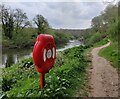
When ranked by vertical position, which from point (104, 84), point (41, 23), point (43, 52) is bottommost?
point (104, 84)

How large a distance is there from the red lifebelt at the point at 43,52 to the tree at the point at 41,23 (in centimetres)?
4857

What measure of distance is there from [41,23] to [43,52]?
2041 inches

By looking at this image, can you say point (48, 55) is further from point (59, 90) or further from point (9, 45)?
point (9, 45)

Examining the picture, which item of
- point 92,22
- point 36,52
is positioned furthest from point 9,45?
point 36,52

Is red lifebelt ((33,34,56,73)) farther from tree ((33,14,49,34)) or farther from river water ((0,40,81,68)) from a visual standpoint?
tree ((33,14,49,34))

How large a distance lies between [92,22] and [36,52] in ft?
175

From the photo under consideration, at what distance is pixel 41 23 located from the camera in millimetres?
58125

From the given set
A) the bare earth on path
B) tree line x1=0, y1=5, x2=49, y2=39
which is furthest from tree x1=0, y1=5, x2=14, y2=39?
the bare earth on path

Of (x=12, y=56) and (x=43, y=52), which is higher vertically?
(x=43, y=52)

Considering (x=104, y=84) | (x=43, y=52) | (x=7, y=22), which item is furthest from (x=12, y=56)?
(x=43, y=52)

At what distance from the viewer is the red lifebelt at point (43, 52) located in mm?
6793

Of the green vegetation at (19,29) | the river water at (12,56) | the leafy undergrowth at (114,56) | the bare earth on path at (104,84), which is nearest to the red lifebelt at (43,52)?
the bare earth on path at (104,84)

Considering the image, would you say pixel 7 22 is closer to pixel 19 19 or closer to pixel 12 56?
pixel 19 19

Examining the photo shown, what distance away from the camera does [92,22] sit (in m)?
59.0
